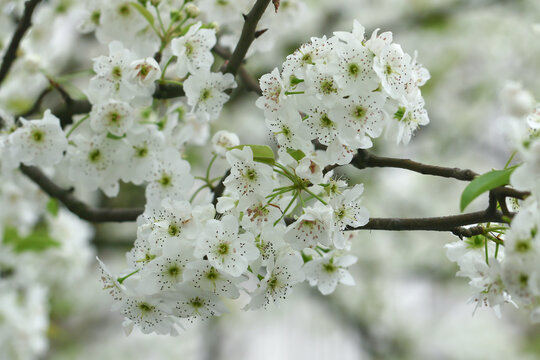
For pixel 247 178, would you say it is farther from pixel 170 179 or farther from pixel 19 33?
pixel 19 33

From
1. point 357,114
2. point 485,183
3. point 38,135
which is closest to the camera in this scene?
point 485,183

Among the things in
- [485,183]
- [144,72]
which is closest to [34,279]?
[144,72]

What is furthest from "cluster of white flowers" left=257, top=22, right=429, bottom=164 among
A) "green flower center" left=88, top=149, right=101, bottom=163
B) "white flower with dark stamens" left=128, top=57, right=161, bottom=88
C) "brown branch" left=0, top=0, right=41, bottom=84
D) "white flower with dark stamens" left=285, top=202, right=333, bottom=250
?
"brown branch" left=0, top=0, right=41, bottom=84

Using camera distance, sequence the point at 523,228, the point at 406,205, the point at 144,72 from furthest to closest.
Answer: the point at 406,205, the point at 144,72, the point at 523,228

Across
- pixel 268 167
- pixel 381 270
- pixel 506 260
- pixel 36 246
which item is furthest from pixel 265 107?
pixel 381 270

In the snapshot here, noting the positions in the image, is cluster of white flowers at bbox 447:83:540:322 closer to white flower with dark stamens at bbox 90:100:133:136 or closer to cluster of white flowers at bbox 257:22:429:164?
cluster of white flowers at bbox 257:22:429:164
